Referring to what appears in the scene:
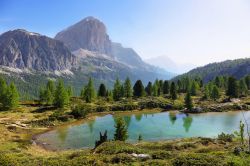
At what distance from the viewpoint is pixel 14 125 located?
273 feet

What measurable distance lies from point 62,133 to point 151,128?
Answer: 27376 millimetres

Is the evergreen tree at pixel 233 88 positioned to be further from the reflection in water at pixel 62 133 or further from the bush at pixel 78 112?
the reflection in water at pixel 62 133

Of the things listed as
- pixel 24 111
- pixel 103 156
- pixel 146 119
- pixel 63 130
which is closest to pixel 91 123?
pixel 63 130

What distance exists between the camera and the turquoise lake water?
7219 cm

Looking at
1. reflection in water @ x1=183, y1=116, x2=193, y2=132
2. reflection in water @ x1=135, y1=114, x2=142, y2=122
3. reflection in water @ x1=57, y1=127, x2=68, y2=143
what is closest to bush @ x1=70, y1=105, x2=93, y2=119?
reflection in water @ x1=57, y1=127, x2=68, y2=143

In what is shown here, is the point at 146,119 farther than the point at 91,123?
Yes

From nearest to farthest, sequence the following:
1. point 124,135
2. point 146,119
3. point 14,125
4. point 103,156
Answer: point 103,156
point 124,135
point 14,125
point 146,119

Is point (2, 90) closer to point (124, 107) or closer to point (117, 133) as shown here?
point (124, 107)

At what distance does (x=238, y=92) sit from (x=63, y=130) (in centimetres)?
10363

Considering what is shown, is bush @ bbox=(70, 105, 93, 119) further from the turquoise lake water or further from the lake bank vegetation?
the turquoise lake water

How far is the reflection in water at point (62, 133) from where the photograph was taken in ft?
243

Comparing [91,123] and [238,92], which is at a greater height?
[238,92]

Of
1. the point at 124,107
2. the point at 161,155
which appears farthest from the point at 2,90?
A: the point at 161,155

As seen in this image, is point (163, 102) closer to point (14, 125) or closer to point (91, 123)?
point (91, 123)
